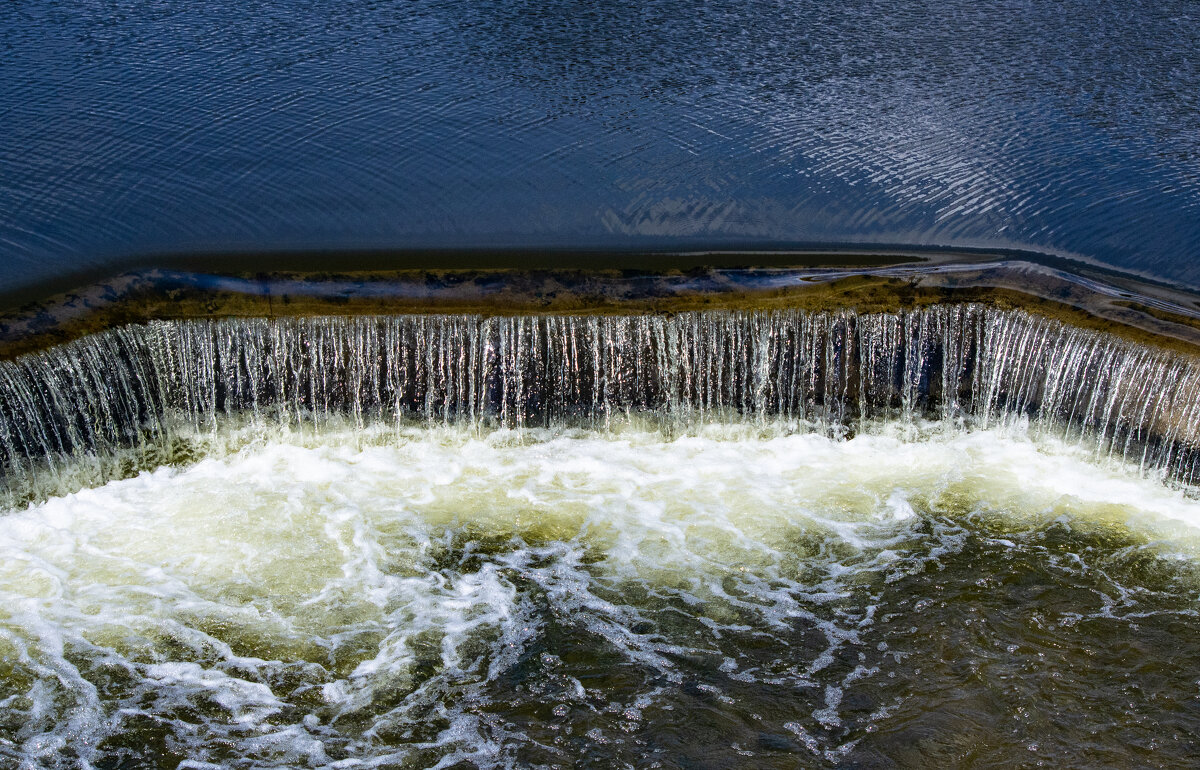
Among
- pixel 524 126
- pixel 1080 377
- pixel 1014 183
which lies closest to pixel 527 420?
pixel 524 126

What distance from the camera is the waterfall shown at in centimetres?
778

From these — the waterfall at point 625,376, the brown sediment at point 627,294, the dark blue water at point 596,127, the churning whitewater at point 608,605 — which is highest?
the dark blue water at point 596,127

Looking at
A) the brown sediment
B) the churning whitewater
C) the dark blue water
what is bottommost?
the churning whitewater

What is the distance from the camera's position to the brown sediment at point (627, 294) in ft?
26.0

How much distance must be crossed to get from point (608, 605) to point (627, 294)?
104 inches

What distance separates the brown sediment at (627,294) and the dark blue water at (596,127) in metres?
0.45

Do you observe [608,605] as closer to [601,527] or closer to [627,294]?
[601,527]

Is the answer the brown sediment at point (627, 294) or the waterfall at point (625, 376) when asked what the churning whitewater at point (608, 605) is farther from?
the brown sediment at point (627, 294)

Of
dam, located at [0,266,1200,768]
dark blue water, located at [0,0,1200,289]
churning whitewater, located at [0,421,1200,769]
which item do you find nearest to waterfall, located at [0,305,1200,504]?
dam, located at [0,266,1200,768]

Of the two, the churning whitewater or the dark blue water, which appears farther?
the dark blue water

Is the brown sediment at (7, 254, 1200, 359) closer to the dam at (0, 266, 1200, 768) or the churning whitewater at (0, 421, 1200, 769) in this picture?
the dam at (0, 266, 1200, 768)

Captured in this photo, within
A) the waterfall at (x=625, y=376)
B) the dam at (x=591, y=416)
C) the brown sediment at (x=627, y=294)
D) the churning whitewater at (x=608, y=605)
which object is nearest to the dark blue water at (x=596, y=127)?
the dam at (x=591, y=416)

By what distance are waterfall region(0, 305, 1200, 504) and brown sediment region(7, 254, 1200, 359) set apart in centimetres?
10

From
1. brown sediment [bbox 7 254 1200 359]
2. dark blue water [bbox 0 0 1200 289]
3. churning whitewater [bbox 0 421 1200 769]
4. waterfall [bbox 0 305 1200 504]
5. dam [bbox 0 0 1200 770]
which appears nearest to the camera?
churning whitewater [bbox 0 421 1200 769]
